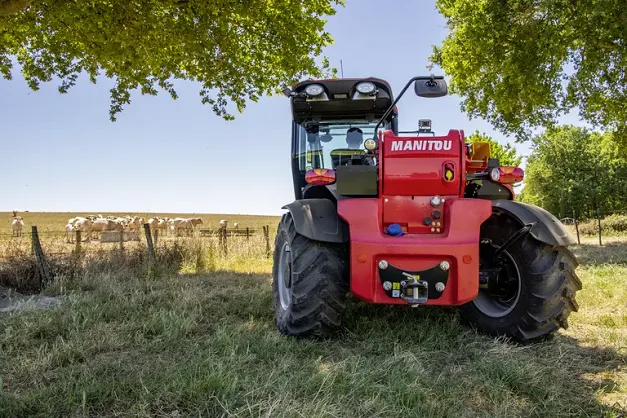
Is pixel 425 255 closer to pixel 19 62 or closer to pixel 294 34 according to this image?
pixel 294 34

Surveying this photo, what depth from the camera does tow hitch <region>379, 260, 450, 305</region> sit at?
12.3ft

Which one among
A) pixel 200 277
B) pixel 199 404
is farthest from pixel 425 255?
pixel 200 277

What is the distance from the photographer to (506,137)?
54.9ft

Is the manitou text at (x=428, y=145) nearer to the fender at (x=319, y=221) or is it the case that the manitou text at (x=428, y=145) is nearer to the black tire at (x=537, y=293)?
the fender at (x=319, y=221)

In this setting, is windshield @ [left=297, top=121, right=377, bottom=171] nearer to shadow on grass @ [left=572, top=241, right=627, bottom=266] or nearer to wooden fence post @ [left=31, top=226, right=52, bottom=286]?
wooden fence post @ [left=31, top=226, right=52, bottom=286]

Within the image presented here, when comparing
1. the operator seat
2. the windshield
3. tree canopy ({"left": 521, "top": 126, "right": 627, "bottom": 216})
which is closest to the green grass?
the operator seat

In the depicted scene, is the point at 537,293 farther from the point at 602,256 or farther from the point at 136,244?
the point at 602,256

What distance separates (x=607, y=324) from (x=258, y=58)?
35.9 feet

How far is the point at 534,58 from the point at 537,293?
34.9 feet

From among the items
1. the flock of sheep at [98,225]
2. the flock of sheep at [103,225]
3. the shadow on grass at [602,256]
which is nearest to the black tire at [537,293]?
the shadow on grass at [602,256]

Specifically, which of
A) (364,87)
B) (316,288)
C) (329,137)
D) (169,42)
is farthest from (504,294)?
(169,42)

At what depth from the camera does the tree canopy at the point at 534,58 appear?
10.9 meters

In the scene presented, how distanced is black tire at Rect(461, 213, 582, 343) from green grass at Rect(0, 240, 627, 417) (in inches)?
6.2

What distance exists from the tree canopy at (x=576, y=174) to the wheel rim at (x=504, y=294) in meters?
38.3
